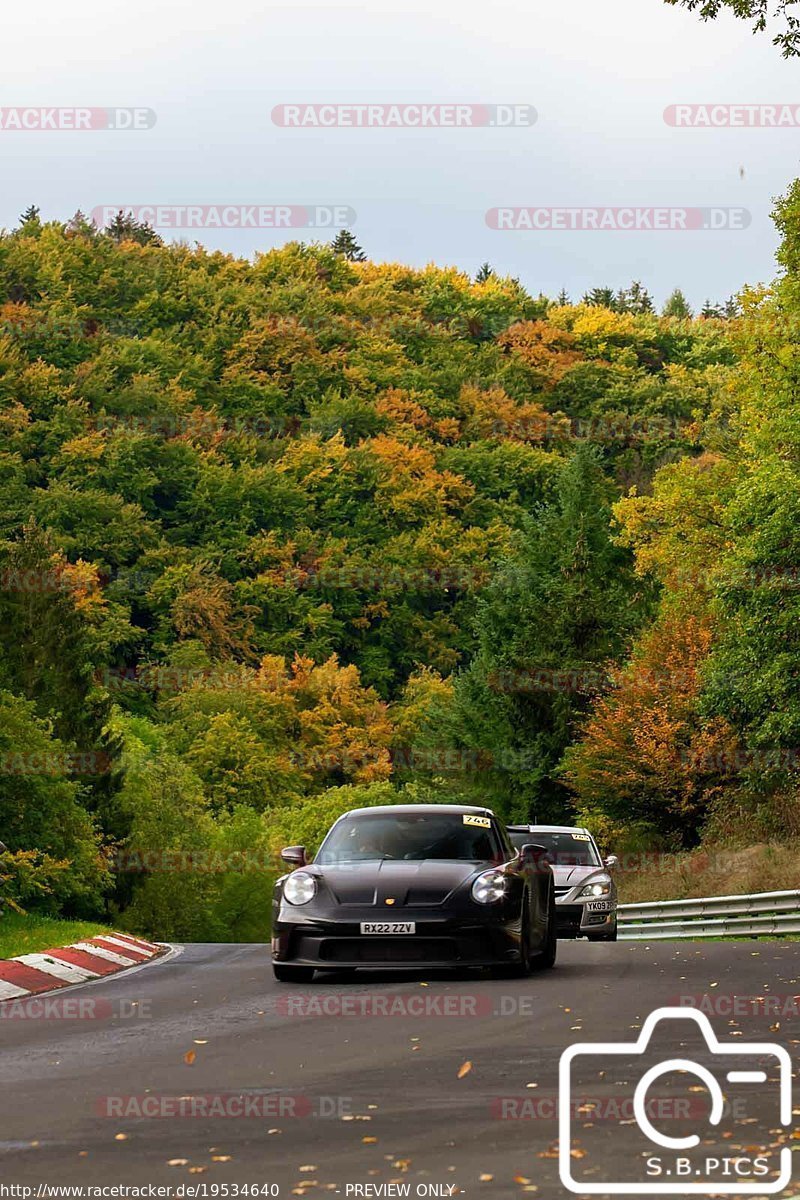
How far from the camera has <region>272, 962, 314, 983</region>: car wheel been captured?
52.1ft

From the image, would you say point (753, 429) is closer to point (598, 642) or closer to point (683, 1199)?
point (598, 642)

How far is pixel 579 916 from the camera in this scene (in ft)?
79.5

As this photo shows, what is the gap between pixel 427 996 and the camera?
47.3ft

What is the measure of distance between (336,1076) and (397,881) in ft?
17.8

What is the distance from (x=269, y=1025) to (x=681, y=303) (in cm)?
14117

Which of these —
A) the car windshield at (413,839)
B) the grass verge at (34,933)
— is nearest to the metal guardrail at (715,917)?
the grass verge at (34,933)

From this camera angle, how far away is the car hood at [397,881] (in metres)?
15.3

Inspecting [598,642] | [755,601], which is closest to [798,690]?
[755,601]

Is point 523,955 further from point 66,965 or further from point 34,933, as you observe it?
point 34,933

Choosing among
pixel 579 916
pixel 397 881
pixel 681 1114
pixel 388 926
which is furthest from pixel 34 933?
pixel 681 1114

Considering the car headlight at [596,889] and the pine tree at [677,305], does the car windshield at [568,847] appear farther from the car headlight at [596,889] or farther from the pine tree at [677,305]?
the pine tree at [677,305]

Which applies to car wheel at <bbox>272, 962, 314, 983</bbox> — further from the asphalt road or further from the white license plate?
the white license plate

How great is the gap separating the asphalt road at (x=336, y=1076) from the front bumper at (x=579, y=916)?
22.2 feet

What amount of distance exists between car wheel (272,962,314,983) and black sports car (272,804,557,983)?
12 mm
